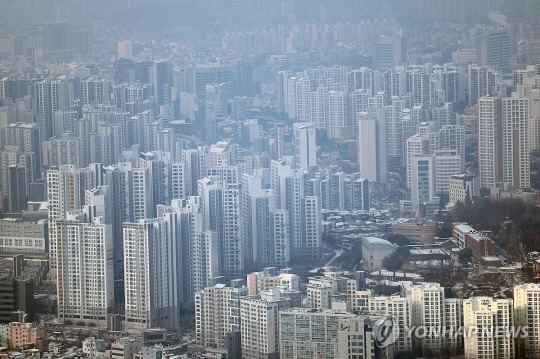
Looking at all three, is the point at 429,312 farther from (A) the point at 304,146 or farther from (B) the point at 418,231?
(A) the point at 304,146

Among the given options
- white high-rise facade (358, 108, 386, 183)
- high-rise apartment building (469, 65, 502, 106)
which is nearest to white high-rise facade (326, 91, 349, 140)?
white high-rise facade (358, 108, 386, 183)


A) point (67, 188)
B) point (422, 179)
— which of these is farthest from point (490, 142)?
point (67, 188)

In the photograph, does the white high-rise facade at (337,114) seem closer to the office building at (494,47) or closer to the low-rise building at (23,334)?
the office building at (494,47)

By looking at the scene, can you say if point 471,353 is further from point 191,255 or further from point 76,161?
point 76,161

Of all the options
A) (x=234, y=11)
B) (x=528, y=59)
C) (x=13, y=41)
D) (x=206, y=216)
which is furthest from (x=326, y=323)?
(x=234, y=11)

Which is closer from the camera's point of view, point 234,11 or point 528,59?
point 528,59

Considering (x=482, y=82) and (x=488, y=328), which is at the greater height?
(x=482, y=82)

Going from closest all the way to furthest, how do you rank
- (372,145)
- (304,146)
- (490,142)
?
(490,142)
(304,146)
(372,145)

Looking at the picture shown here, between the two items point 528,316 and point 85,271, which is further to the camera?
point 85,271
